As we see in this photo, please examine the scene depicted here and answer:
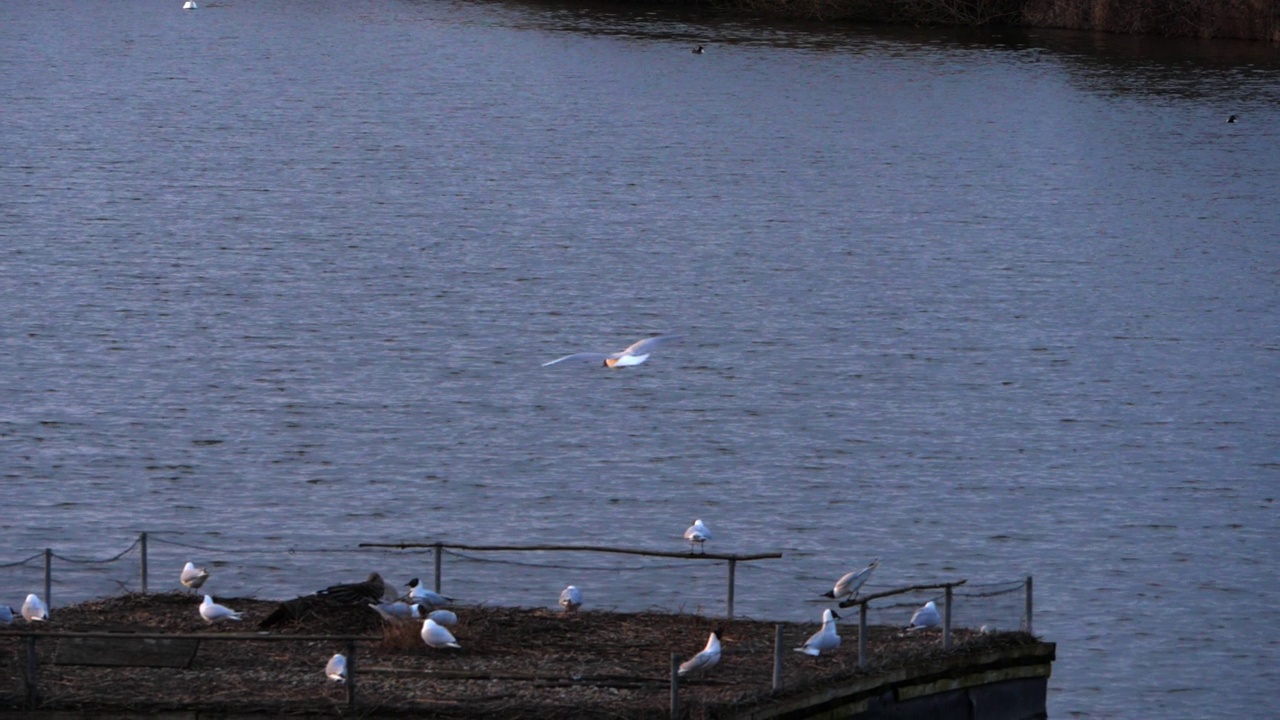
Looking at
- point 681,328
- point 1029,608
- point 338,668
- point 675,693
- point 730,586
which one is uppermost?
point 675,693

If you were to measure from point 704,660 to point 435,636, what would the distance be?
2.55 metres

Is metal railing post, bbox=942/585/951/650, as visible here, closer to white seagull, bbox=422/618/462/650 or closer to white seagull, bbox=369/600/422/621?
white seagull, bbox=422/618/462/650

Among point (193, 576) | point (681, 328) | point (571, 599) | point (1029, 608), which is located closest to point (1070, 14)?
point (681, 328)

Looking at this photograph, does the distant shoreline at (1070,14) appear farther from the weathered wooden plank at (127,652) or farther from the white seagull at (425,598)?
the weathered wooden plank at (127,652)

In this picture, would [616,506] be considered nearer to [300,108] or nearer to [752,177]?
[752,177]

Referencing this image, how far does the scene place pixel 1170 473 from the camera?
35125 millimetres

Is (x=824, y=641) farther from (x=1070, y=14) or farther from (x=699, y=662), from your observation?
(x=1070, y=14)

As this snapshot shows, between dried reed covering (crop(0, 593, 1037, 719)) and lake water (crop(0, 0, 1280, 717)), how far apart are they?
176 centimetres

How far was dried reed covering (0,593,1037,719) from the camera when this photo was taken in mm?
16312

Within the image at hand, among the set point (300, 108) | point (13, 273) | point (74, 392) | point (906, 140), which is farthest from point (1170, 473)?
point (300, 108)

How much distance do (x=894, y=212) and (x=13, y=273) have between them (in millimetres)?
25924

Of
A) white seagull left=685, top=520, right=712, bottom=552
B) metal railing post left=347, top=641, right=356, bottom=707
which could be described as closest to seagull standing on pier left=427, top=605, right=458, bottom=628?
metal railing post left=347, top=641, right=356, bottom=707

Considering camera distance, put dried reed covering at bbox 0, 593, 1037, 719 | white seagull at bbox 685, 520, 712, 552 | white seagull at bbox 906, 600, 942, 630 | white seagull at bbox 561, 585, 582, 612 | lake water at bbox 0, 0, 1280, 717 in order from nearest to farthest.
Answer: dried reed covering at bbox 0, 593, 1037, 719 → white seagull at bbox 906, 600, 942, 630 → white seagull at bbox 561, 585, 582, 612 → white seagull at bbox 685, 520, 712, 552 → lake water at bbox 0, 0, 1280, 717

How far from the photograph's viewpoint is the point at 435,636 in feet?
58.3
